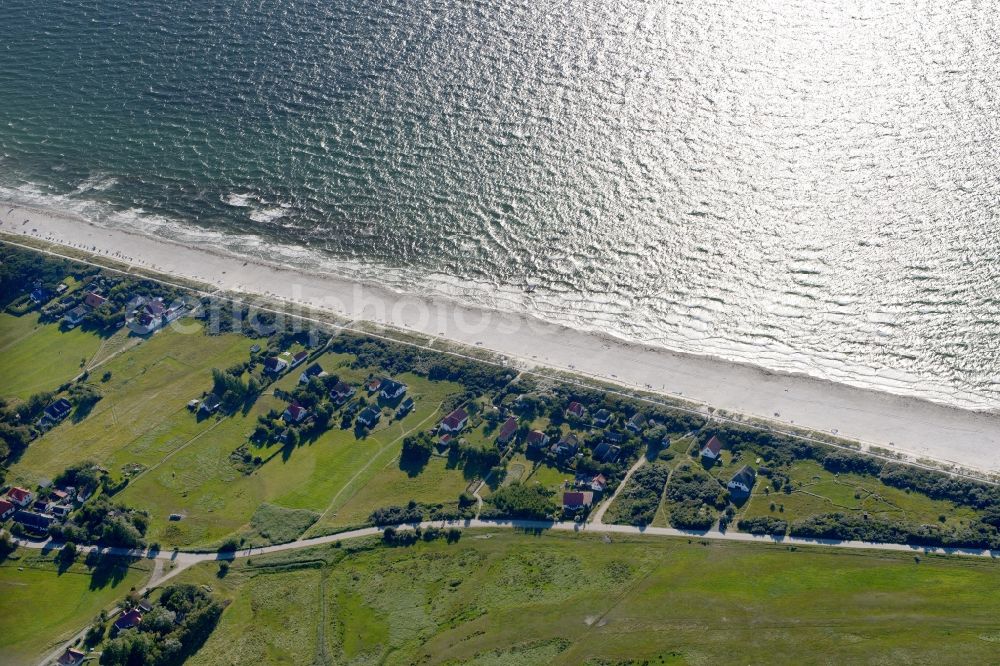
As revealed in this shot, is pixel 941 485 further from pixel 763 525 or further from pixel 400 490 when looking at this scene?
pixel 400 490

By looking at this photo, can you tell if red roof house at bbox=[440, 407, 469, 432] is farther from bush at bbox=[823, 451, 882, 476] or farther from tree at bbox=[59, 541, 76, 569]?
tree at bbox=[59, 541, 76, 569]

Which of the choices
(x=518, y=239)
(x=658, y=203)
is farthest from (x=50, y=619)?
(x=658, y=203)

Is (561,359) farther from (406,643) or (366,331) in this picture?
(406,643)

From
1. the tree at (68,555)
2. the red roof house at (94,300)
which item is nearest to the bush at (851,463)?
the tree at (68,555)

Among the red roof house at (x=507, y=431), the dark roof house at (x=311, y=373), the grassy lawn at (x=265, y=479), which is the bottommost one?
the grassy lawn at (x=265, y=479)

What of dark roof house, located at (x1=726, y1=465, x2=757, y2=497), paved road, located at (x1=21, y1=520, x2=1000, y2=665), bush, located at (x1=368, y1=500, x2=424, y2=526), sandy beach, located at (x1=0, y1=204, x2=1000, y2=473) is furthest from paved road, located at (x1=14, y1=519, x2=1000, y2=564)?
sandy beach, located at (x1=0, y1=204, x2=1000, y2=473)

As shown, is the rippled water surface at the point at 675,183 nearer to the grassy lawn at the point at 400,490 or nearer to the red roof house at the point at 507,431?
the red roof house at the point at 507,431
